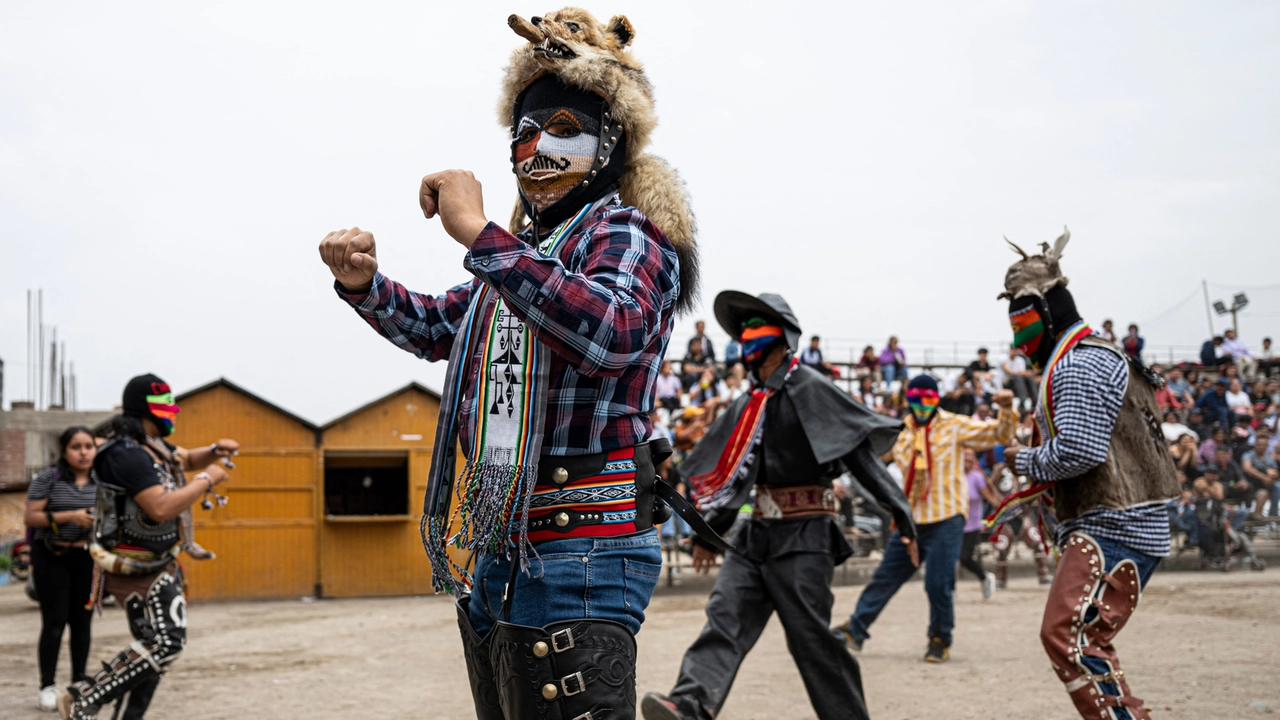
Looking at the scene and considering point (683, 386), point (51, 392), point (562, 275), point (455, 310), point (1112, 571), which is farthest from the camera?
point (51, 392)

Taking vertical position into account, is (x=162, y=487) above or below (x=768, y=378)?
below

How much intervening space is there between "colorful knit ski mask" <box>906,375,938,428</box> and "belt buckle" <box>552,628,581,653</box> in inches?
283

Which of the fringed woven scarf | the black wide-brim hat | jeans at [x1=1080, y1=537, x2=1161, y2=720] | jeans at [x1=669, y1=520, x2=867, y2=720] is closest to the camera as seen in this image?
the fringed woven scarf

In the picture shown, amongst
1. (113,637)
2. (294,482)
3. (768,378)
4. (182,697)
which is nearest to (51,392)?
(294,482)

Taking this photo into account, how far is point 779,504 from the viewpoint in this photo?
5.54m


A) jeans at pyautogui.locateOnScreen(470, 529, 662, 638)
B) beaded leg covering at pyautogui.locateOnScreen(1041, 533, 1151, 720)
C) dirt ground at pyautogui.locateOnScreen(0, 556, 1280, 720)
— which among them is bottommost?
dirt ground at pyautogui.locateOnScreen(0, 556, 1280, 720)

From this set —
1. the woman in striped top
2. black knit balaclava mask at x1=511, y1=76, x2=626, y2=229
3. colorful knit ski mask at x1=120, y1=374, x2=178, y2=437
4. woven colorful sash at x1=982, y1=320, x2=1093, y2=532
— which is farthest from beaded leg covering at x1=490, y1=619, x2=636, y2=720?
the woman in striped top

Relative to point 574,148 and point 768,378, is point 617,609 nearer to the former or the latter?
point 574,148

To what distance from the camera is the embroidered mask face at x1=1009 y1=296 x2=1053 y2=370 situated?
471 cm

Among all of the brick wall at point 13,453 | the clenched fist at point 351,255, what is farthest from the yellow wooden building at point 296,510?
the brick wall at point 13,453

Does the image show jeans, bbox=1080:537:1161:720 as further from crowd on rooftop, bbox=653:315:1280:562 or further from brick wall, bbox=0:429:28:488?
brick wall, bbox=0:429:28:488

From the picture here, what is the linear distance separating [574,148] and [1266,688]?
621cm

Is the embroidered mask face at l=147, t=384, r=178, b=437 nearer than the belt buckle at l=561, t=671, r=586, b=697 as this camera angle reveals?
No

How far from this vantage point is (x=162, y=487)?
5648 mm
